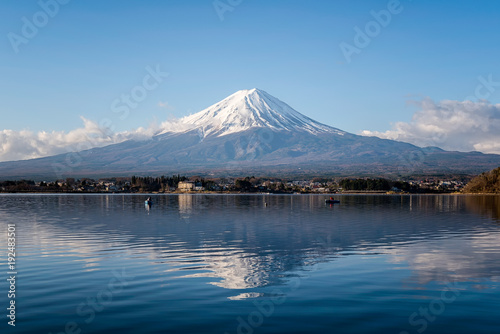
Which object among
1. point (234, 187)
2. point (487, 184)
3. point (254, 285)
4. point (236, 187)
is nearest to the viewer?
point (254, 285)

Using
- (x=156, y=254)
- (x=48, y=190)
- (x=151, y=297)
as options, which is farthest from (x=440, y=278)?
(x=48, y=190)

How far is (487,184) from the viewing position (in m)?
148

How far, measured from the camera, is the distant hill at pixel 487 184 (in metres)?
144

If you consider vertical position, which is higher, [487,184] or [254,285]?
[487,184]

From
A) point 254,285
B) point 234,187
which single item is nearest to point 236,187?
point 234,187

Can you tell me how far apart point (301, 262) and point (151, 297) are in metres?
7.87

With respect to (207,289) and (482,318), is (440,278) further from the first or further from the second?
(207,289)

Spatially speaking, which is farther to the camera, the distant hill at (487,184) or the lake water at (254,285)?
the distant hill at (487,184)

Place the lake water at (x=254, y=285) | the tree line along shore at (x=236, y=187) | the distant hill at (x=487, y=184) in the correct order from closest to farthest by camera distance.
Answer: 1. the lake water at (x=254, y=285)
2. the distant hill at (x=487, y=184)
3. the tree line along shore at (x=236, y=187)

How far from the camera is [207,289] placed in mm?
15086

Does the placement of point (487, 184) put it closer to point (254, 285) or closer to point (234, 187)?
point (234, 187)

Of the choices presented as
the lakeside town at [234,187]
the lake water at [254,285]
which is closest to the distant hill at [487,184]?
the lakeside town at [234,187]

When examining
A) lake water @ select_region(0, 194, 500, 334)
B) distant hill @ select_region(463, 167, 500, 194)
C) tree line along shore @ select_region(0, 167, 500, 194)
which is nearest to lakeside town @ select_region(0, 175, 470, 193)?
tree line along shore @ select_region(0, 167, 500, 194)

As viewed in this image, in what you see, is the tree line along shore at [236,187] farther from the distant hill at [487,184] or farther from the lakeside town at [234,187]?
the distant hill at [487,184]
